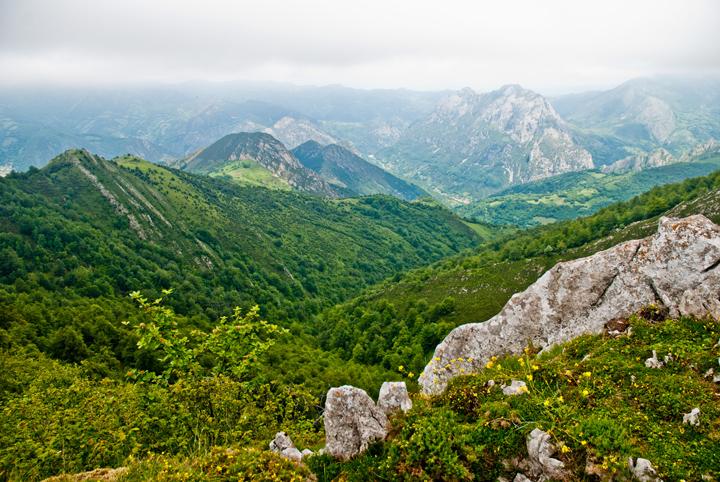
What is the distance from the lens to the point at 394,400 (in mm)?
16812

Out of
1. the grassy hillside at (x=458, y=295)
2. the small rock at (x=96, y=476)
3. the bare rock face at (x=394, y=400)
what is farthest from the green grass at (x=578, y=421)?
the grassy hillside at (x=458, y=295)

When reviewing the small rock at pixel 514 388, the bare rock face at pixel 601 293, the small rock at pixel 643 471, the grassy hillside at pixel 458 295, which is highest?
the small rock at pixel 643 471

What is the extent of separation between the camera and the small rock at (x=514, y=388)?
14672 mm

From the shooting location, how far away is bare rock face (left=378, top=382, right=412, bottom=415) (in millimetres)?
16641

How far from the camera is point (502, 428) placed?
13.2 metres

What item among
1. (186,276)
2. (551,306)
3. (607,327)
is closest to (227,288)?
(186,276)

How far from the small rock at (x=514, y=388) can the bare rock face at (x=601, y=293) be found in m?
7.06

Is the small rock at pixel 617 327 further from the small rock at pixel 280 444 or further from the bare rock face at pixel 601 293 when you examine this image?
the small rock at pixel 280 444

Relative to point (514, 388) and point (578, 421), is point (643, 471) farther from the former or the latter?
point (514, 388)

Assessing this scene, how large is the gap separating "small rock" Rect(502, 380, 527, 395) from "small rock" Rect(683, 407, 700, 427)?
472cm

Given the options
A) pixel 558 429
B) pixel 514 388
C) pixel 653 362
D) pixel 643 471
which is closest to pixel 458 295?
pixel 653 362

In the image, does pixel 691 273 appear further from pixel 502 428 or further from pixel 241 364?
pixel 241 364

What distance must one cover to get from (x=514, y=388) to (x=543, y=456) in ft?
10.8

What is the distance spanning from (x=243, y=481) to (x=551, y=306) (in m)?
31.3
